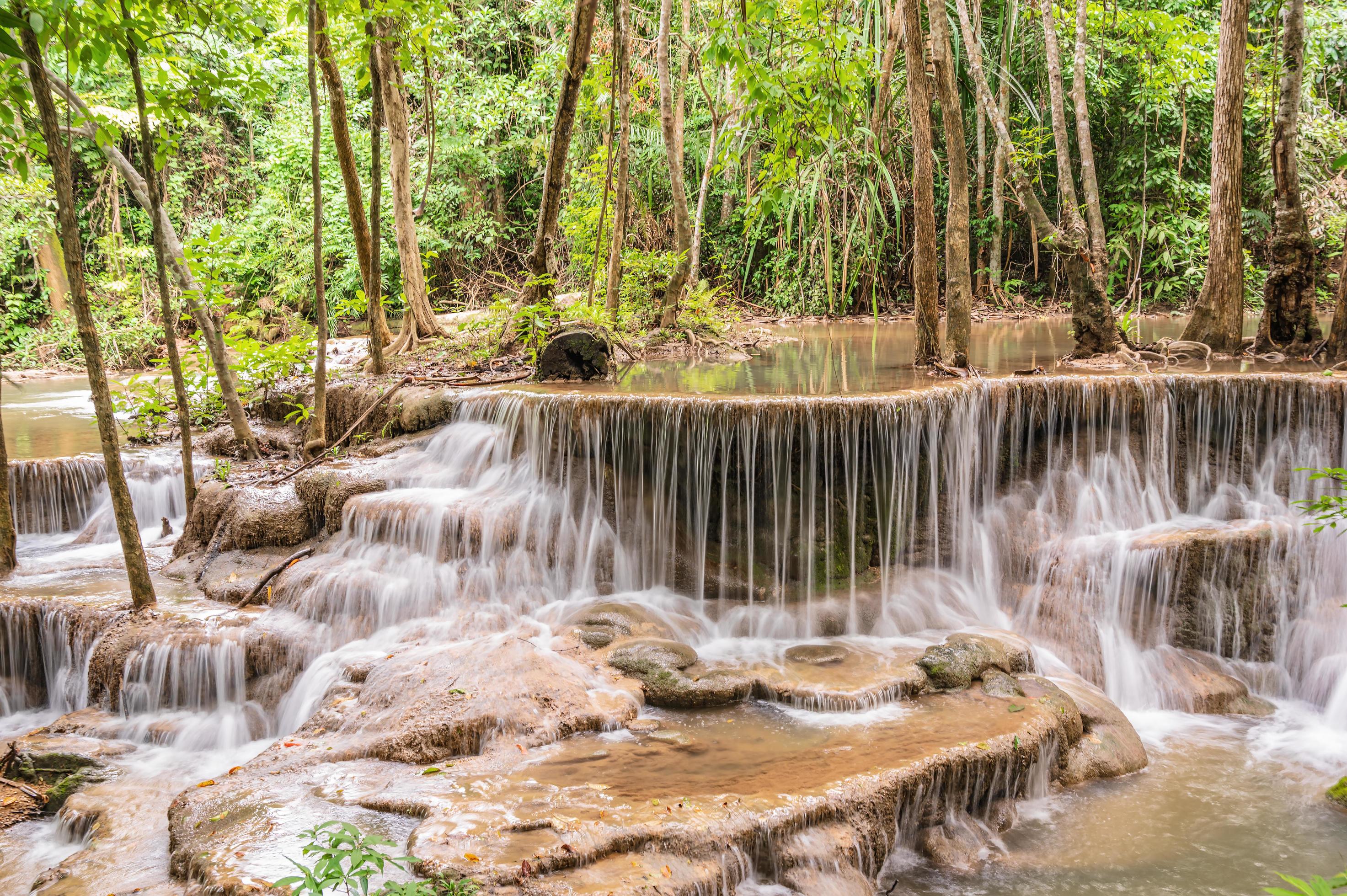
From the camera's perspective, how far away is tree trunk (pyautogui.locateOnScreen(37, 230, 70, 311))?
58.4 feet

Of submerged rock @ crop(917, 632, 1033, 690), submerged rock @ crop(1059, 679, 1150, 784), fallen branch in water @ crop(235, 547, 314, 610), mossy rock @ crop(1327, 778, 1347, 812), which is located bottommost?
mossy rock @ crop(1327, 778, 1347, 812)

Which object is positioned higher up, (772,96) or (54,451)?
(772,96)

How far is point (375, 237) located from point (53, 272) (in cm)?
1440

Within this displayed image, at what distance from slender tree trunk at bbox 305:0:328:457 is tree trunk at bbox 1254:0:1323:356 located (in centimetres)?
816

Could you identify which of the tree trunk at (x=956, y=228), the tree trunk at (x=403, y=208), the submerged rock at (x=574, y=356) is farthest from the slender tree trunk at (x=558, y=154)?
the tree trunk at (x=956, y=228)

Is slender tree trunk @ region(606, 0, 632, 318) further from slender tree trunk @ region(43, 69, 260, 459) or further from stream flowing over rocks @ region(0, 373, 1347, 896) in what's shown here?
slender tree trunk @ region(43, 69, 260, 459)

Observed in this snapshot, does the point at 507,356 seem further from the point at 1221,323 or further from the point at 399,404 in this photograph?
the point at 1221,323

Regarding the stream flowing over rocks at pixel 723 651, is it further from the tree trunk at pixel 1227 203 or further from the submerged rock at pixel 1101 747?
the tree trunk at pixel 1227 203

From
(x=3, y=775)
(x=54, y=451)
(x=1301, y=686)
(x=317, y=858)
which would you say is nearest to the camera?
(x=317, y=858)

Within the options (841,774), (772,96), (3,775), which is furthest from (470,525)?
(772,96)

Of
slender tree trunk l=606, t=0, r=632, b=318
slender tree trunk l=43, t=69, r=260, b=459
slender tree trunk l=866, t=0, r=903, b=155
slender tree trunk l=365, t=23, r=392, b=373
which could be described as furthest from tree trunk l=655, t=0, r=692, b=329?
slender tree trunk l=43, t=69, r=260, b=459

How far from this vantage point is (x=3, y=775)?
4750 mm

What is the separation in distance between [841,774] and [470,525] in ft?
11.8

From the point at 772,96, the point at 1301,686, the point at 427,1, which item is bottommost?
the point at 1301,686
